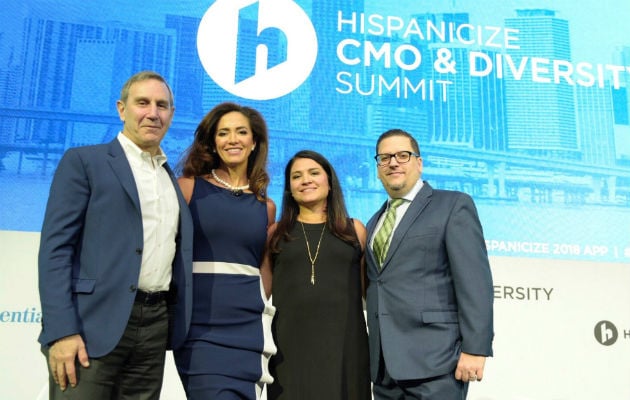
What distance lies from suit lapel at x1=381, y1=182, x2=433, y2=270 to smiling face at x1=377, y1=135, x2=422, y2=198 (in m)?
0.07

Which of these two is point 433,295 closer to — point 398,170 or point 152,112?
point 398,170

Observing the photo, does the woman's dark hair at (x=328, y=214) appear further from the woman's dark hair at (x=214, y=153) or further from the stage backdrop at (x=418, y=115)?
the stage backdrop at (x=418, y=115)

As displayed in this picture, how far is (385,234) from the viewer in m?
2.14

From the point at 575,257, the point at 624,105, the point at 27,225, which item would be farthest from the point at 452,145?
the point at 27,225

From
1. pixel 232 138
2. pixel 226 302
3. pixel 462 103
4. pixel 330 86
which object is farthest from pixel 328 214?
pixel 462 103

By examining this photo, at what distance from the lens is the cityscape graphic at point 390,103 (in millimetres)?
3148

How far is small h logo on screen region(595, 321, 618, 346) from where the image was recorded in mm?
3373

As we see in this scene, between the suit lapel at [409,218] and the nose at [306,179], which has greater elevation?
the nose at [306,179]

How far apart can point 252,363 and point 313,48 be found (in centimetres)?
214

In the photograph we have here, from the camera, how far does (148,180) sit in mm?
1771

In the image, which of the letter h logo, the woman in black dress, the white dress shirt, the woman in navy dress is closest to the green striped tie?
A: the woman in black dress

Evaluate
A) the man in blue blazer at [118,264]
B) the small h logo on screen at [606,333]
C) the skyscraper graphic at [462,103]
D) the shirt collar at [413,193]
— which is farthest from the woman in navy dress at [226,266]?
the small h logo on screen at [606,333]

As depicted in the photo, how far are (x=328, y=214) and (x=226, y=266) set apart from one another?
557 mm

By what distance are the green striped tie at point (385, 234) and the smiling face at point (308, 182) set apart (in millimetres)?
298
